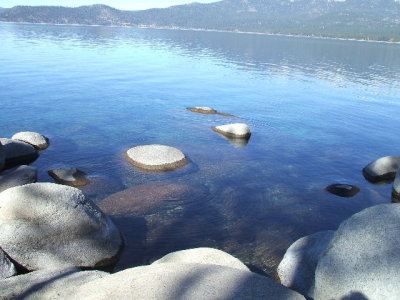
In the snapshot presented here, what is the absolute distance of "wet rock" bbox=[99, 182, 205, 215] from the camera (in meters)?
14.3

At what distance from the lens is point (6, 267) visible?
911cm

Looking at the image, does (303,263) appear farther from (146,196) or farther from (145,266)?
(146,196)

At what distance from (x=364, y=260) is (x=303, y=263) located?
3.69m

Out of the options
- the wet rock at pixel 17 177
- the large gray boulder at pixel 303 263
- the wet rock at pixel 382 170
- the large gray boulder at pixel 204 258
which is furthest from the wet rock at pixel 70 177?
the wet rock at pixel 382 170

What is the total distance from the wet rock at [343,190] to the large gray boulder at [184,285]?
1297cm

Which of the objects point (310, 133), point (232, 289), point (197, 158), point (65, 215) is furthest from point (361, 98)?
point (232, 289)

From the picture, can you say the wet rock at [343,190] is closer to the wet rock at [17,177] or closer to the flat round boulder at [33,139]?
the wet rock at [17,177]

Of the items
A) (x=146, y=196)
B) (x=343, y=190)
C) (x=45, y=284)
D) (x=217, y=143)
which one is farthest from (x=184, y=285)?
(x=217, y=143)

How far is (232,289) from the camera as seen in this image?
5.10 meters

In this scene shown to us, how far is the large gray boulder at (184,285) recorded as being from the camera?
494 centimetres

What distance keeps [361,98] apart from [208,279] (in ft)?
133

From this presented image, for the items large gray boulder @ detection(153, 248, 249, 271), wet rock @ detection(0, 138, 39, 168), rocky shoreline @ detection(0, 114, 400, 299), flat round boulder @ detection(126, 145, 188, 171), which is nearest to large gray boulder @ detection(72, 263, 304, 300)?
rocky shoreline @ detection(0, 114, 400, 299)

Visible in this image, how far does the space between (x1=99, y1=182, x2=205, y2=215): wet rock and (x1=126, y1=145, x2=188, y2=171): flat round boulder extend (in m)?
1.76

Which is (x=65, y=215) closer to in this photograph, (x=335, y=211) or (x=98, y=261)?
(x=98, y=261)
